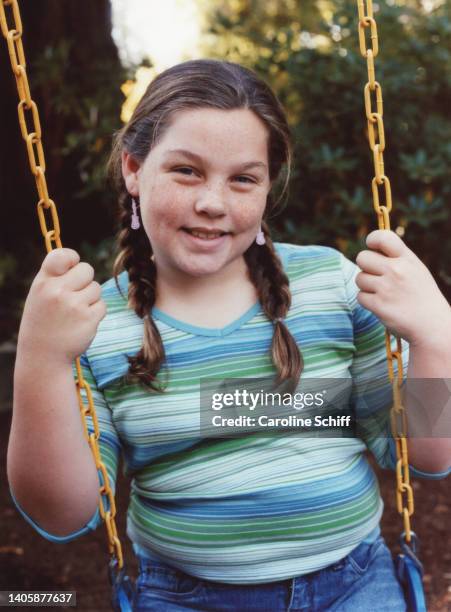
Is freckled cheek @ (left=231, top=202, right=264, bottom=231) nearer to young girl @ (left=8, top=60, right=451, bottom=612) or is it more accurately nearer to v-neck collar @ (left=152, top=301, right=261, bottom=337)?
young girl @ (left=8, top=60, right=451, bottom=612)

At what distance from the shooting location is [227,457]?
170cm

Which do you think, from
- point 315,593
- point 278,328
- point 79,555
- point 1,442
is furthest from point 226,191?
point 1,442

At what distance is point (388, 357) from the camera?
62.7 inches

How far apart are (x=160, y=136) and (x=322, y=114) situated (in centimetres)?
215

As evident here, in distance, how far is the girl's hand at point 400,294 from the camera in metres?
1.54

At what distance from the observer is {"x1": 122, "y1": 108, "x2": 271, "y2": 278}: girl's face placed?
1.60m

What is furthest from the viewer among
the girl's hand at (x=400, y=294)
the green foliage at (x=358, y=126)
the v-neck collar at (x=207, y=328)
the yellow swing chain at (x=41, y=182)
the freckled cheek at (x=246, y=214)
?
the green foliage at (x=358, y=126)

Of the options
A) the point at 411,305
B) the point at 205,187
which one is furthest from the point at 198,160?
the point at 411,305

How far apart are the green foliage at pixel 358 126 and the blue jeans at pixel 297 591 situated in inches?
73.7

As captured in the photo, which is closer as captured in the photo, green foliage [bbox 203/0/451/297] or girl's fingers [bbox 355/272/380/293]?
girl's fingers [bbox 355/272/380/293]

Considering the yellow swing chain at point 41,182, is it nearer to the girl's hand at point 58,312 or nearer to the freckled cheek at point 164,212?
the girl's hand at point 58,312

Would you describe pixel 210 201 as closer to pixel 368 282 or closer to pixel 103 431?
pixel 368 282

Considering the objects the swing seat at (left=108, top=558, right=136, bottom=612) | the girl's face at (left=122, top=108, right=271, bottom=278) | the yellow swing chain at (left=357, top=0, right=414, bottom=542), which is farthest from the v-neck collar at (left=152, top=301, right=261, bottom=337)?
the swing seat at (left=108, top=558, right=136, bottom=612)

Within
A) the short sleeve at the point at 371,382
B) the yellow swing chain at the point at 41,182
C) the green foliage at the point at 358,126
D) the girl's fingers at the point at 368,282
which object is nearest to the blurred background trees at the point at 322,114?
the green foliage at the point at 358,126
